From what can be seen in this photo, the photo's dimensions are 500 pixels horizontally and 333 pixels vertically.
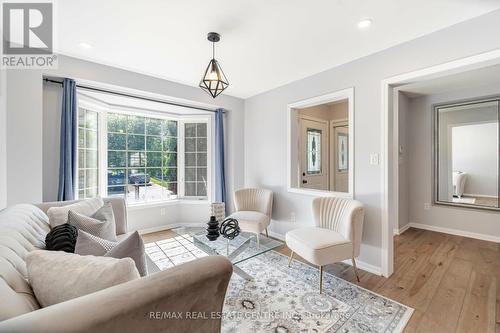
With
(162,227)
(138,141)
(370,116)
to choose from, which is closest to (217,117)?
(138,141)

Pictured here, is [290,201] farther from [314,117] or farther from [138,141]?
[138,141]

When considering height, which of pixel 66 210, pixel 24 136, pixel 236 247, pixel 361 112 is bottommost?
pixel 236 247

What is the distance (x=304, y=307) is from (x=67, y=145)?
10.2 ft

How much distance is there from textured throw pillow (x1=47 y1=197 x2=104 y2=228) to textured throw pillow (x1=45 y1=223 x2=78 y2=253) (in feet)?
1.15

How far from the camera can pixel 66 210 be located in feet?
6.03

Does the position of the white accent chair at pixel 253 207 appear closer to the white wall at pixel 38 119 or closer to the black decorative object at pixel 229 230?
the black decorative object at pixel 229 230

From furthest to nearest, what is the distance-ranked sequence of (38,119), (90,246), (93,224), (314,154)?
(314,154), (38,119), (93,224), (90,246)

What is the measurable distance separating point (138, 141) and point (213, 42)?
2.46 meters

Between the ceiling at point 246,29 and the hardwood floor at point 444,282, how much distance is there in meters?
2.46

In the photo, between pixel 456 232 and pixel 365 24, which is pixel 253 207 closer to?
pixel 365 24

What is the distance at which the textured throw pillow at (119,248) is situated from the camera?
1120 mm

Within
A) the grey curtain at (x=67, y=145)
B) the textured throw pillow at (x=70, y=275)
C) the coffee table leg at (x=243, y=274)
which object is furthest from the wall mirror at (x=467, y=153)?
the grey curtain at (x=67, y=145)

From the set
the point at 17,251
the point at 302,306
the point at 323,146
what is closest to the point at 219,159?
the point at 323,146

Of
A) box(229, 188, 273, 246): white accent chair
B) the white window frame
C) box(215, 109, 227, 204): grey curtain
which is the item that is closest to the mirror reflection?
box(229, 188, 273, 246): white accent chair
